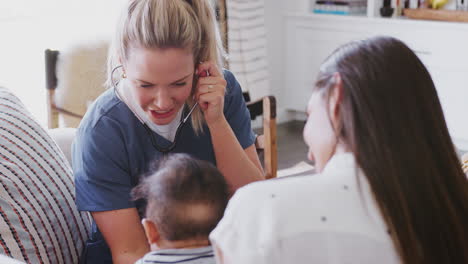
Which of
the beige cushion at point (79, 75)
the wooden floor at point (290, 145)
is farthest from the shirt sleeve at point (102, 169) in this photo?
the wooden floor at point (290, 145)

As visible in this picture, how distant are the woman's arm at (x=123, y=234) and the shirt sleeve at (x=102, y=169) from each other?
0.06ft

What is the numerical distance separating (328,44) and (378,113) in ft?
11.5

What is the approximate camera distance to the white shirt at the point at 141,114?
142 centimetres

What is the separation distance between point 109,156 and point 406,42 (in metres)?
2.87

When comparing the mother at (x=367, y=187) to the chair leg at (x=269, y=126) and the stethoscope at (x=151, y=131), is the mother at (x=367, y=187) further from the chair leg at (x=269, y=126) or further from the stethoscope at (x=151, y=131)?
the chair leg at (x=269, y=126)

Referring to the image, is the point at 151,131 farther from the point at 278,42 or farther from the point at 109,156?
the point at 278,42

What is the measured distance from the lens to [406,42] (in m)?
3.83

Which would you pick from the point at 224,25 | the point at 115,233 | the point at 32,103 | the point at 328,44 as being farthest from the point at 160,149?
the point at 328,44

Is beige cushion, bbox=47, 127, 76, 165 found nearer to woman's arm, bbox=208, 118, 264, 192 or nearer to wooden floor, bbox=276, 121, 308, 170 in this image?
Answer: woman's arm, bbox=208, 118, 264, 192

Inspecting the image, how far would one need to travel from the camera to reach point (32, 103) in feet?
10.7

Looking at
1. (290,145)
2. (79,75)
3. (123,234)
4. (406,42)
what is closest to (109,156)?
(123,234)

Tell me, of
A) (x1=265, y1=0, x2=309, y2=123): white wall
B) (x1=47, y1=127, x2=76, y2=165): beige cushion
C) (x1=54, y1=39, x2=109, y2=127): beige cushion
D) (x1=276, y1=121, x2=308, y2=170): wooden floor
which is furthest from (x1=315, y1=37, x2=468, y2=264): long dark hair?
(x1=265, y1=0, x2=309, y2=123): white wall

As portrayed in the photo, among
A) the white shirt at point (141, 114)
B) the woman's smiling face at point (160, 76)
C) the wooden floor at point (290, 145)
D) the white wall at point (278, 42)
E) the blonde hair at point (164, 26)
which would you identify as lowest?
the wooden floor at point (290, 145)

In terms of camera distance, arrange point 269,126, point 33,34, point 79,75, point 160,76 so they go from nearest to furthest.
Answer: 1. point 160,76
2. point 269,126
3. point 79,75
4. point 33,34
